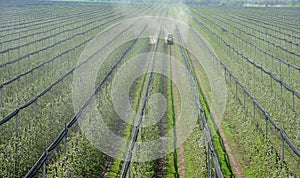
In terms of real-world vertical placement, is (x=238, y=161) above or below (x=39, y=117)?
below

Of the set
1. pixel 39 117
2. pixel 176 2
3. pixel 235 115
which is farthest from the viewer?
pixel 176 2

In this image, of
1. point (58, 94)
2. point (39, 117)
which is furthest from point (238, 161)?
point (58, 94)

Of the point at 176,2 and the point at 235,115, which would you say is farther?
the point at 176,2

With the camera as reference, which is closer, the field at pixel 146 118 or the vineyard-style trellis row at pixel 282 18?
the field at pixel 146 118

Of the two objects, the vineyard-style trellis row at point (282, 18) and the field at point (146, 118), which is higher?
the vineyard-style trellis row at point (282, 18)

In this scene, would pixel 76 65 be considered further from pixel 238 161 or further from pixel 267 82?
pixel 238 161

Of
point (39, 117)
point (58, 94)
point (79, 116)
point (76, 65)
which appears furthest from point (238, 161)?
point (76, 65)

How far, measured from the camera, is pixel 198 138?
433 inches

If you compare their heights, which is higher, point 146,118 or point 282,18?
point 282,18

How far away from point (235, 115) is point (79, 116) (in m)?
4.36

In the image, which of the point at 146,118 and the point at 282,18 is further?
→ the point at 282,18

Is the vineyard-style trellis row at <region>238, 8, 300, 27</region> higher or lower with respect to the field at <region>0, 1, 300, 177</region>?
higher

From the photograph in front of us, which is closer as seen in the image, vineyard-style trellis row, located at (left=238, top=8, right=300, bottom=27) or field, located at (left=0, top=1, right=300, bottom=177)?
field, located at (left=0, top=1, right=300, bottom=177)

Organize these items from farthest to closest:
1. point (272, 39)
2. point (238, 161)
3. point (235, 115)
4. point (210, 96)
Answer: point (272, 39) < point (210, 96) < point (235, 115) < point (238, 161)
